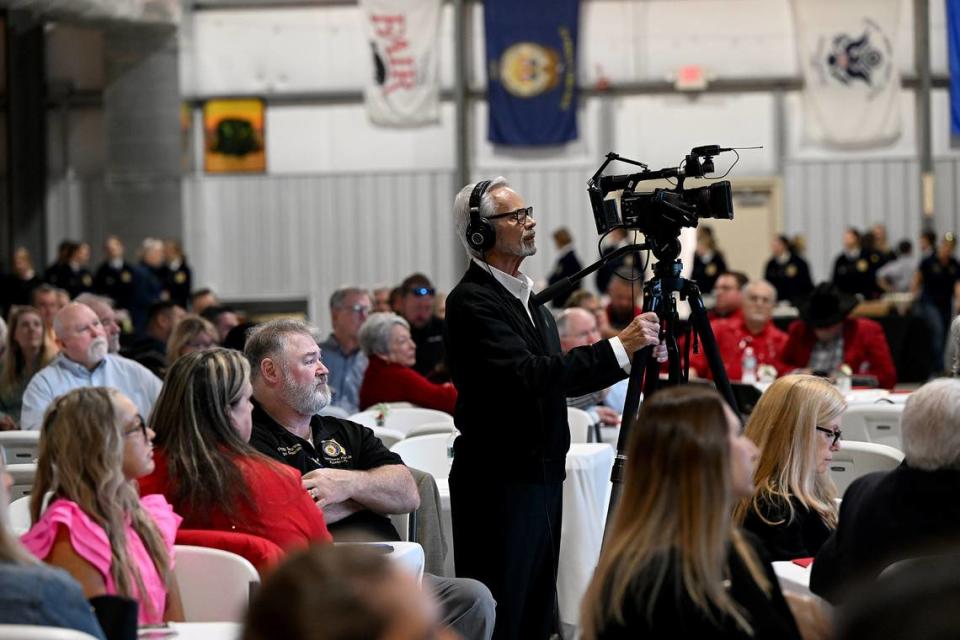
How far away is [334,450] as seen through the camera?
3871mm

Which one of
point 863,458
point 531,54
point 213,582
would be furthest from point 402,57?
point 213,582

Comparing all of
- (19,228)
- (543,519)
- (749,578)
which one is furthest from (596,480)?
(19,228)

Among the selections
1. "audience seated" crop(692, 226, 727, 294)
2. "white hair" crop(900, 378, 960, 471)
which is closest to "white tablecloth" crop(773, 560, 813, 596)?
"white hair" crop(900, 378, 960, 471)

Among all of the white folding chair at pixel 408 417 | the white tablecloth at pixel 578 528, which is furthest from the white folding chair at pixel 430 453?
the white folding chair at pixel 408 417

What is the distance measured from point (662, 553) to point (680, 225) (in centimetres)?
163

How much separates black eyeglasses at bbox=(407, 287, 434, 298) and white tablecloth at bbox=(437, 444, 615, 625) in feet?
13.4

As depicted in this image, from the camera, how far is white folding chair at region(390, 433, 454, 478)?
510 cm

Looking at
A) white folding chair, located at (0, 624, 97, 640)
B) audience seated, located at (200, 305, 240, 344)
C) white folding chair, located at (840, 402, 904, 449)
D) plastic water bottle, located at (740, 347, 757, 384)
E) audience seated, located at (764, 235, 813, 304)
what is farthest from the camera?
audience seated, located at (764, 235, 813, 304)

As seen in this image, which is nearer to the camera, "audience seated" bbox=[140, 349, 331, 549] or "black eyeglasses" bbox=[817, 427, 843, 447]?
"audience seated" bbox=[140, 349, 331, 549]

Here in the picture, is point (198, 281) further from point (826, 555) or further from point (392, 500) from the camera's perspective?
point (826, 555)

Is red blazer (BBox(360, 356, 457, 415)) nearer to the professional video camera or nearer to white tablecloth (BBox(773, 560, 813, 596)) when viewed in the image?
the professional video camera

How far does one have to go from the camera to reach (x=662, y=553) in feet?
7.32

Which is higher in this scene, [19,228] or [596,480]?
[19,228]

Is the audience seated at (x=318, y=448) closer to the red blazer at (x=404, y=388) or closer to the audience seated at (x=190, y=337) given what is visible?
the red blazer at (x=404, y=388)
